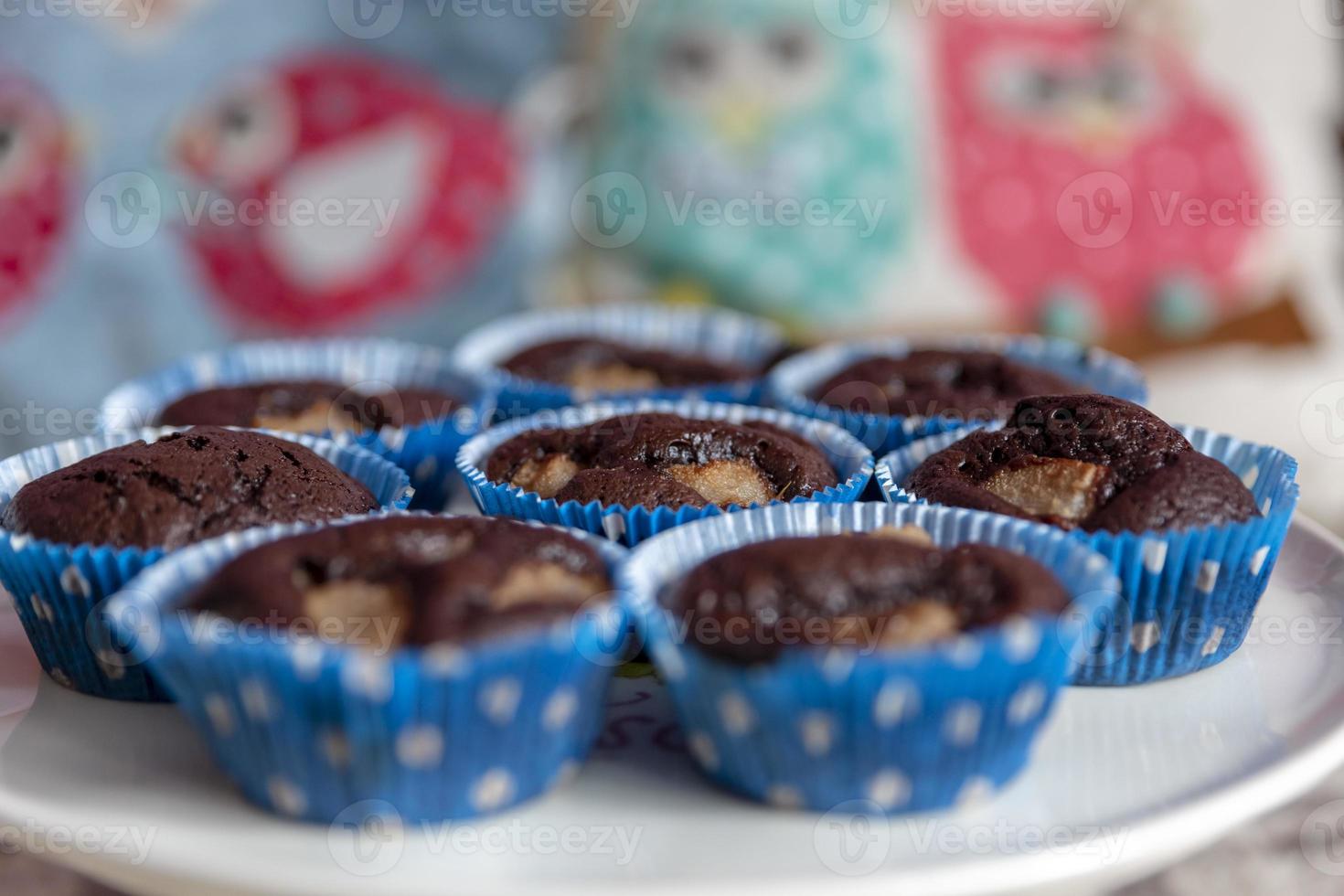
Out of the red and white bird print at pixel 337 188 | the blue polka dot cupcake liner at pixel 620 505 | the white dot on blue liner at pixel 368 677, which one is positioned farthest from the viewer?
the red and white bird print at pixel 337 188

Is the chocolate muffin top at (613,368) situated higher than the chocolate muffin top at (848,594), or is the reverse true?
the chocolate muffin top at (848,594)

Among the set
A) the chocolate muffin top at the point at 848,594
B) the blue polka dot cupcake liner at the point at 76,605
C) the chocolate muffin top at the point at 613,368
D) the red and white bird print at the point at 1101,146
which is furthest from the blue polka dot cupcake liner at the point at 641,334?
the chocolate muffin top at the point at 848,594

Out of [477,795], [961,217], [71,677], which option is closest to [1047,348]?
[961,217]

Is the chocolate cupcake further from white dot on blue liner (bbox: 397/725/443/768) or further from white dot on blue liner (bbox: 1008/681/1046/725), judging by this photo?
white dot on blue liner (bbox: 397/725/443/768)

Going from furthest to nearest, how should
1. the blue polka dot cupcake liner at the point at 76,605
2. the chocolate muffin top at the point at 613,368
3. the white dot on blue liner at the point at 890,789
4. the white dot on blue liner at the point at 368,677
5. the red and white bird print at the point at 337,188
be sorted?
the red and white bird print at the point at 337,188
the chocolate muffin top at the point at 613,368
the blue polka dot cupcake liner at the point at 76,605
the white dot on blue liner at the point at 890,789
the white dot on blue liner at the point at 368,677

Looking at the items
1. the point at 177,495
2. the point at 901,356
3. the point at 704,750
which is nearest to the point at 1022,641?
the point at 704,750

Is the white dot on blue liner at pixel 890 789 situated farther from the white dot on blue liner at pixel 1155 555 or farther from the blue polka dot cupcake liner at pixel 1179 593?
the white dot on blue liner at pixel 1155 555

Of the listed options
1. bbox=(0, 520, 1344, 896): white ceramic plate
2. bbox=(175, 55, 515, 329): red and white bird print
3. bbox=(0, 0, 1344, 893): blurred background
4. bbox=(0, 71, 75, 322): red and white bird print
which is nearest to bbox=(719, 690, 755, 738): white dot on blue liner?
bbox=(0, 520, 1344, 896): white ceramic plate
